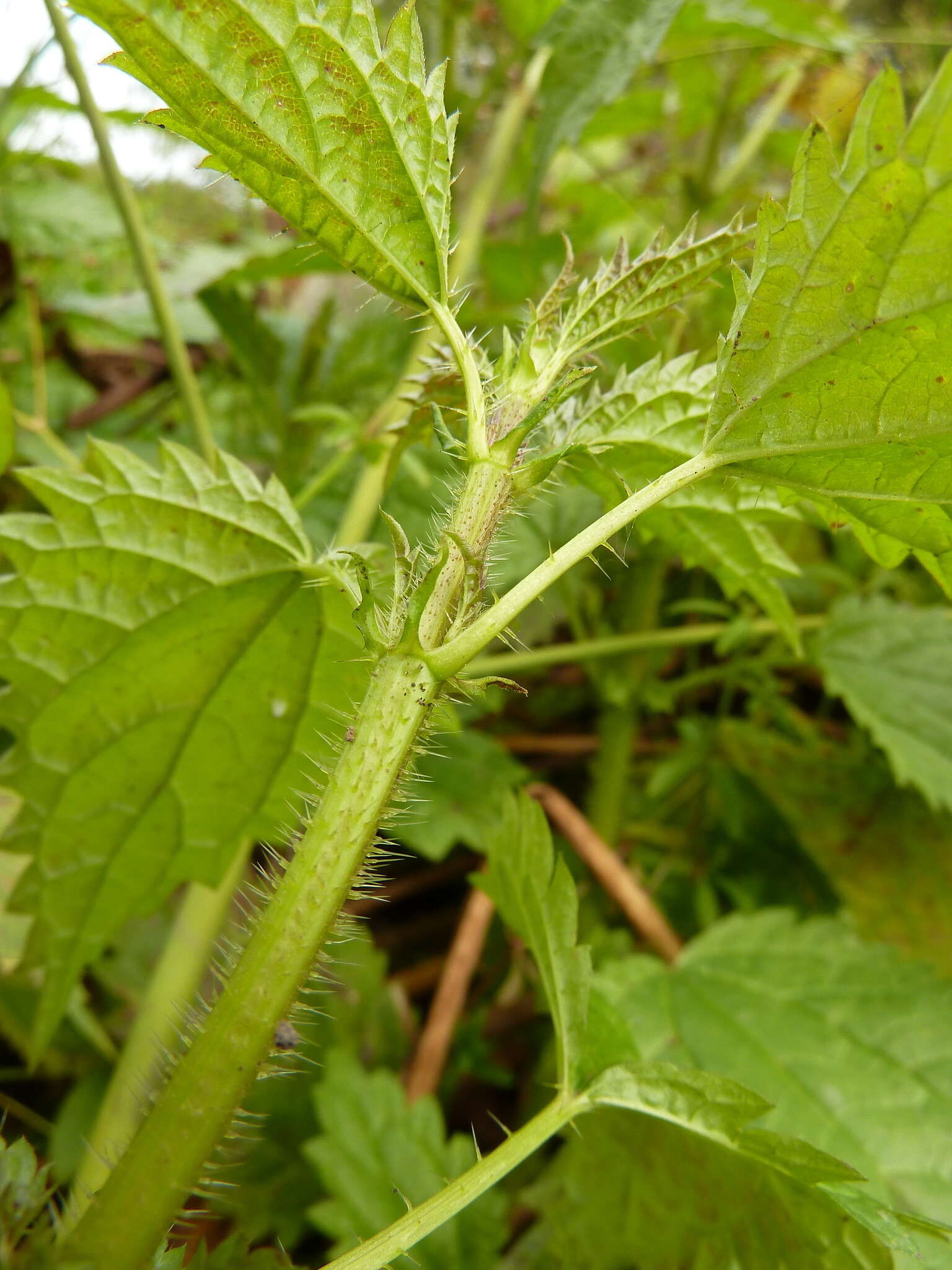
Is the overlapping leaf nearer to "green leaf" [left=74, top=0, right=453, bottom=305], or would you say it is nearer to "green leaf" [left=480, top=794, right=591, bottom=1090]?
"green leaf" [left=74, top=0, right=453, bottom=305]

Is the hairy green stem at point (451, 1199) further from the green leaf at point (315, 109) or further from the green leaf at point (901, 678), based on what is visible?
the green leaf at point (901, 678)

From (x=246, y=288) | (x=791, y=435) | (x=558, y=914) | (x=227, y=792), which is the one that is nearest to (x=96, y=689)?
(x=227, y=792)

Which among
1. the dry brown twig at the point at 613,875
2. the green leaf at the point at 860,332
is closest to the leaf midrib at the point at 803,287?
the green leaf at the point at 860,332

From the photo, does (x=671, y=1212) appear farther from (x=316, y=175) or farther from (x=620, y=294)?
(x=316, y=175)

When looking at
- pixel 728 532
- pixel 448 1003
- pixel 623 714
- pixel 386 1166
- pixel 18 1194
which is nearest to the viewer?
pixel 18 1194

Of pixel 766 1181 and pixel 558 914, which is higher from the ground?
pixel 558 914

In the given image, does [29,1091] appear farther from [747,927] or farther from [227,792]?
[747,927]

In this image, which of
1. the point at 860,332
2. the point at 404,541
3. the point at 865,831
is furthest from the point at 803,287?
the point at 865,831
